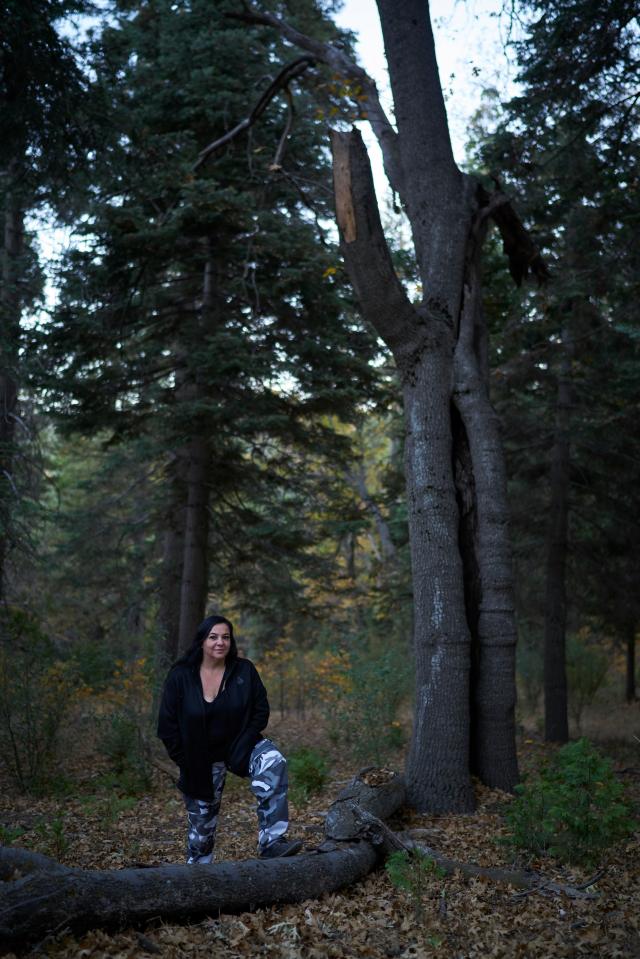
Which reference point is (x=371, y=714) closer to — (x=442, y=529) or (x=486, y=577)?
(x=486, y=577)

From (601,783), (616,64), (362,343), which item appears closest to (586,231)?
(616,64)

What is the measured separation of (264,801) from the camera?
17.3 ft

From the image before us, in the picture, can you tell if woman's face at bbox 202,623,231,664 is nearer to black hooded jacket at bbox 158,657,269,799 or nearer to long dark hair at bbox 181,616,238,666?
long dark hair at bbox 181,616,238,666

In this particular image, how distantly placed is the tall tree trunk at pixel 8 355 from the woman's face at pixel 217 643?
456cm

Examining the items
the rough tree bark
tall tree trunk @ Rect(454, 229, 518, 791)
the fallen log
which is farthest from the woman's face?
tall tree trunk @ Rect(454, 229, 518, 791)

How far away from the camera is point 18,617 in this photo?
9844 millimetres

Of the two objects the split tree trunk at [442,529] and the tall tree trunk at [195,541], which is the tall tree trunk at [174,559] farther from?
the split tree trunk at [442,529]

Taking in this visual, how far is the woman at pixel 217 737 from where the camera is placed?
528 centimetres

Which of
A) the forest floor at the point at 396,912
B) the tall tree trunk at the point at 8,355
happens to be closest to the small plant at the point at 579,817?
the forest floor at the point at 396,912

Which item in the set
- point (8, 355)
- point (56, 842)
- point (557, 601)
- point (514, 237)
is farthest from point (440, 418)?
point (557, 601)

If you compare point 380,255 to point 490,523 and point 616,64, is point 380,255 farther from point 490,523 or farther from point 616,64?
point 616,64

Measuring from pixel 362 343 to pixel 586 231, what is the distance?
3.72 meters

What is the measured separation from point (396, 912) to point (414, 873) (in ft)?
0.91

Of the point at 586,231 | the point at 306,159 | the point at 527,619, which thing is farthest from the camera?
the point at 527,619
